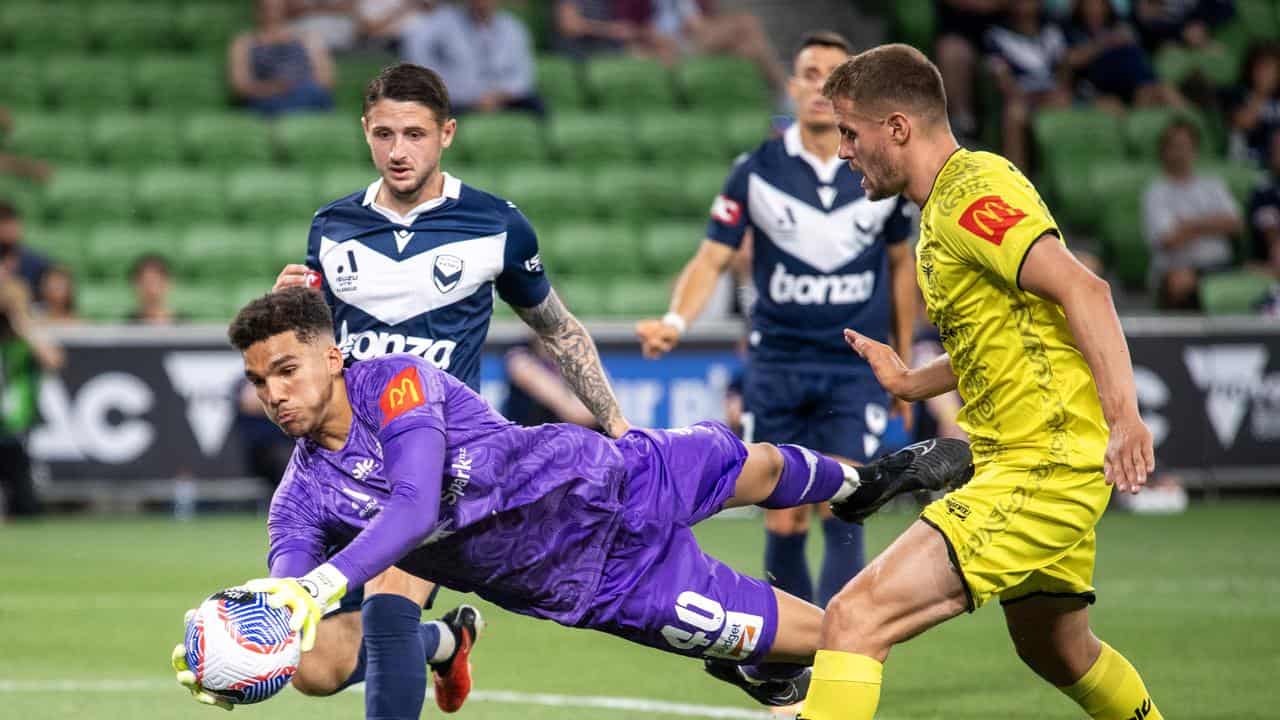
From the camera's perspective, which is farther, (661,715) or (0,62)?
(0,62)

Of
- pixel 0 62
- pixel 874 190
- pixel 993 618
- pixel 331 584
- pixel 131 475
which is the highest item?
pixel 874 190

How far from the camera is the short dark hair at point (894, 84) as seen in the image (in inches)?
180

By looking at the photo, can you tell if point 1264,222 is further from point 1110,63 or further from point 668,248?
point 668,248

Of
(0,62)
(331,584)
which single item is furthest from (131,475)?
(331,584)

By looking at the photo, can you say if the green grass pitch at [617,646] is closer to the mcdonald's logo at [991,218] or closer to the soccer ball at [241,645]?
the soccer ball at [241,645]

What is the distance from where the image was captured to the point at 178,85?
1616 cm

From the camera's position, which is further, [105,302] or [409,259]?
[105,302]

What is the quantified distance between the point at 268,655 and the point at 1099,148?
13488 mm

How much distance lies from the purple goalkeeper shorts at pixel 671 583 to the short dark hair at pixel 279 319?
96cm

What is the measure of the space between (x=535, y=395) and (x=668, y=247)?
8.20ft

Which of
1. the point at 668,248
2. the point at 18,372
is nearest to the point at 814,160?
the point at 668,248

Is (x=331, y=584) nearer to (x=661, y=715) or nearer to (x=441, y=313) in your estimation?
(x=441, y=313)

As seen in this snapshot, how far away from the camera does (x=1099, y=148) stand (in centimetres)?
1611

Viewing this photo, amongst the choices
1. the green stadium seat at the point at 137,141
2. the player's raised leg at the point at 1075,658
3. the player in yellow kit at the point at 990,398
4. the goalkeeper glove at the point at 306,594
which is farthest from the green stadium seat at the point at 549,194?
the goalkeeper glove at the point at 306,594
